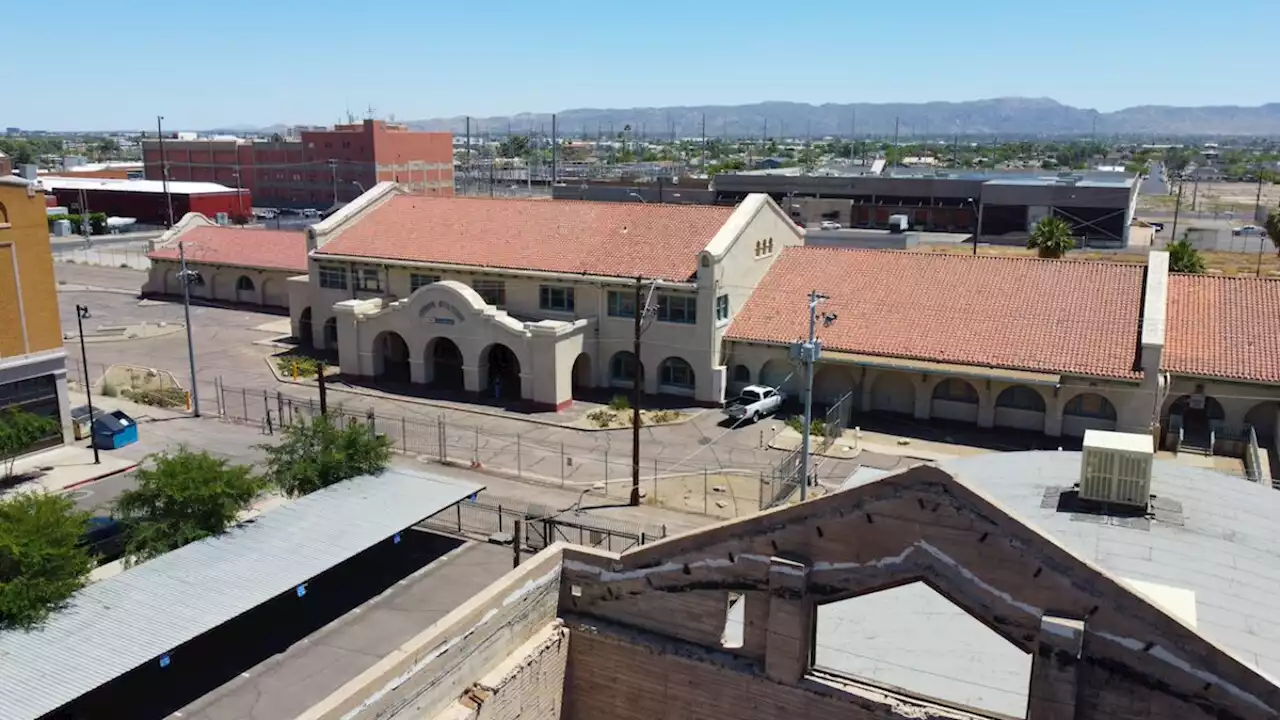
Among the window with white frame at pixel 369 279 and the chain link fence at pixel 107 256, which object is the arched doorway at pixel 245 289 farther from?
the chain link fence at pixel 107 256

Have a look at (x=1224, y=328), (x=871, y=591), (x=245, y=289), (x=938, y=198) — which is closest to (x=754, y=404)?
(x=1224, y=328)

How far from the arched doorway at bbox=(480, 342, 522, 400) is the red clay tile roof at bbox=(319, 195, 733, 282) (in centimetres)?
440

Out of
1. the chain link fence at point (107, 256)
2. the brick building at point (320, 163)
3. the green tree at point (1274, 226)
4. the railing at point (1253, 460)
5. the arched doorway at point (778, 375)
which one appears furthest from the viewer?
the brick building at point (320, 163)

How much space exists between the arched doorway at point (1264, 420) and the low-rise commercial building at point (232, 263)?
187 ft

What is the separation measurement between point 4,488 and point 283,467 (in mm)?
13160

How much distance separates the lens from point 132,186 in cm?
12250

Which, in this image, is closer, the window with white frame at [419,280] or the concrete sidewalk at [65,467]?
the concrete sidewalk at [65,467]

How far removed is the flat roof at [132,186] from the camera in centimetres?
11562

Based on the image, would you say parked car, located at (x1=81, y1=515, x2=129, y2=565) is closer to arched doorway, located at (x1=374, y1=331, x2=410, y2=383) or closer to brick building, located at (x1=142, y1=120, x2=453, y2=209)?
arched doorway, located at (x1=374, y1=331, x2=410, y2=383)

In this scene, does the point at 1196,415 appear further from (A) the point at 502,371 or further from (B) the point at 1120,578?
(A) the point at 502,371

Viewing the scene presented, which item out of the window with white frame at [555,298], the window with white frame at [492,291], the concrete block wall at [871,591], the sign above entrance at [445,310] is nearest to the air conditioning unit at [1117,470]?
the concrete block wall at [871,591]

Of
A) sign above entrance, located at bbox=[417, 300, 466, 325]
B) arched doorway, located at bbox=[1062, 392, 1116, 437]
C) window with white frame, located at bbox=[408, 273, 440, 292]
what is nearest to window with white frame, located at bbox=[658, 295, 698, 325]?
sign above entrance, located at bbox=[417, 300, 466, 325]

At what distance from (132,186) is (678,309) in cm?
10314

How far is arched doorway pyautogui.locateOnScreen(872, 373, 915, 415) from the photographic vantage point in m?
43.2
